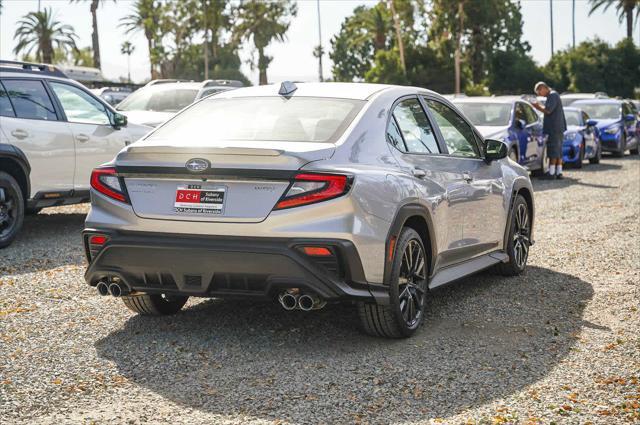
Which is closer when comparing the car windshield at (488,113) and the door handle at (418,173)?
the door handle at (418,173)

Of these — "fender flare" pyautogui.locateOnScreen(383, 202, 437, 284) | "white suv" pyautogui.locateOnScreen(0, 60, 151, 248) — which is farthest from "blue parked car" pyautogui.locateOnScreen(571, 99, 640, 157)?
"fender flare" pyautogui.locateOnScreen(383, 202, 437, 284)

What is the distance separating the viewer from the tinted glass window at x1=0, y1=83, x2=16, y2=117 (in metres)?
10.7

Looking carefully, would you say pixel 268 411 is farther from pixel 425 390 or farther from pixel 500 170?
pixel 500 170

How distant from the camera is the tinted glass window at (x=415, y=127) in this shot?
664cm

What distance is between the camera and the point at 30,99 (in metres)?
11.2

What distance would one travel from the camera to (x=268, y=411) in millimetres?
4859

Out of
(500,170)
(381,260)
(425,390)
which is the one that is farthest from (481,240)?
(425,390)

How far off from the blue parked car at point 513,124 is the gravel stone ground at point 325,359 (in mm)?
10012

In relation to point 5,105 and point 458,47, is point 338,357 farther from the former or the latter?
point 458,47

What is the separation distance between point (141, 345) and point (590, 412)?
2.72 m

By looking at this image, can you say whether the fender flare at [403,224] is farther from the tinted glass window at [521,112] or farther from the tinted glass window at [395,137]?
the tinted glass window at [521,112]

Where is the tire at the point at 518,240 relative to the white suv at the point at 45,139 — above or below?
below

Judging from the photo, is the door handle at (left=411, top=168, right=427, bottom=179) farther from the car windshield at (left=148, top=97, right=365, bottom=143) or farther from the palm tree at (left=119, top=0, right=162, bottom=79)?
the palm tree at (left=119, top=0, right=162, bottom=79)

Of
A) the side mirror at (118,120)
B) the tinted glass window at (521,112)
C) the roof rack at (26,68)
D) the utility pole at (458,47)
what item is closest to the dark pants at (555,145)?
the tinted glass window at (521,112)
